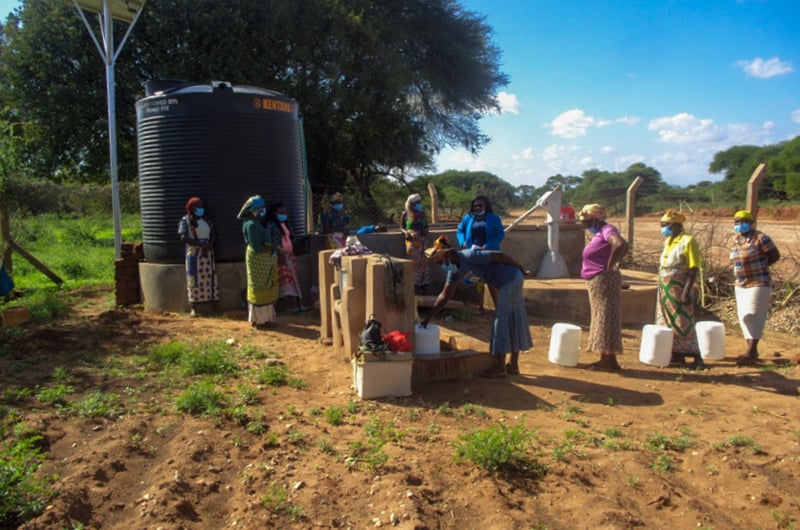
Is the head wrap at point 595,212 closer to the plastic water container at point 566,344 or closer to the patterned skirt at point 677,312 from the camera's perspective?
the patterned skirt at point 677,312

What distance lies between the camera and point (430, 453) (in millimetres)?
3621

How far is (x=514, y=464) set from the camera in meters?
3.40

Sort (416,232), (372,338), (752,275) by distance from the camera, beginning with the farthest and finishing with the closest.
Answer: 1. (416,232)
2. (752,275)
3. (372,338)

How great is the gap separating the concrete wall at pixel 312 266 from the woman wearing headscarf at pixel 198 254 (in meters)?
0.17

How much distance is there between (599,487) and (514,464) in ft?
1.56

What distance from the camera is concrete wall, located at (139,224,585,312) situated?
26.1 ft

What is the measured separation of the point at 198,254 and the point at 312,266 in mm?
1780

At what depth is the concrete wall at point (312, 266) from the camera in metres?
7.97

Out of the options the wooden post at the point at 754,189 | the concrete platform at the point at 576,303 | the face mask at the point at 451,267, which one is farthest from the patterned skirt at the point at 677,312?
the wooden post at the point at 754,189

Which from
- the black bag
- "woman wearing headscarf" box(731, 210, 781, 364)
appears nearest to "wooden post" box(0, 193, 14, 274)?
the black bag

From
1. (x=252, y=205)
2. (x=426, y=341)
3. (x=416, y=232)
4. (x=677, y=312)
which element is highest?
(x=252, y=205)

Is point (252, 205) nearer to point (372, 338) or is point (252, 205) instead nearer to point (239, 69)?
point (372, 338)

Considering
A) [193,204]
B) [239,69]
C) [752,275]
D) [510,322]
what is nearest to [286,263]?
[193,204]

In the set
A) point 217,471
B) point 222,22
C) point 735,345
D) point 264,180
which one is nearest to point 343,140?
point 222,22
